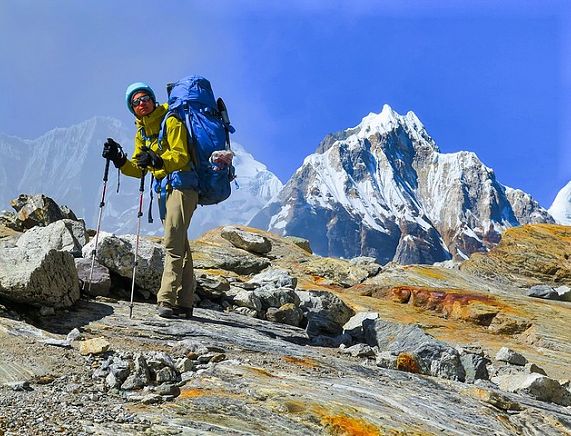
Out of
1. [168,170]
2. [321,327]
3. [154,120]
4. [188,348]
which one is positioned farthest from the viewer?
[321,327]

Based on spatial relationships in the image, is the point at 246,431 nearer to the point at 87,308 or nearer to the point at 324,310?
the point at 87,308

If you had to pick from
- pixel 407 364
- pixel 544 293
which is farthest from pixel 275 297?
pixel 544 293

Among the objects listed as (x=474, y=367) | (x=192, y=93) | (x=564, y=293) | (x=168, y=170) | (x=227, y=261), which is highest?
(x=192, y=93)

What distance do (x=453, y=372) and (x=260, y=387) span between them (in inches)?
190

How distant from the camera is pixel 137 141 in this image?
13.6m

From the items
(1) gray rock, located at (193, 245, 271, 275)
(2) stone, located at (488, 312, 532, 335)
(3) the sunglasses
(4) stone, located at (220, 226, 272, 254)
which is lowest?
(2) stone, located at (488, 312, 532, 335)

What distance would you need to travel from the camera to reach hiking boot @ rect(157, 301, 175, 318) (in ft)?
40.2

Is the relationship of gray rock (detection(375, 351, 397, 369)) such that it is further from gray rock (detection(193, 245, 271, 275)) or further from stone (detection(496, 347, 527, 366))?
gray rock (detection(193, 245, 271, 275))

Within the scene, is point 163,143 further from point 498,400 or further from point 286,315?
point 498,400

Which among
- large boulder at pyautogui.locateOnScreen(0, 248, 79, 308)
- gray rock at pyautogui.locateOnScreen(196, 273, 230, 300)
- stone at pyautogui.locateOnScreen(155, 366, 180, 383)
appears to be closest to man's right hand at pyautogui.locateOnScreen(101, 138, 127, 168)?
large boulder at pyautogui.locateOnScreen(0, 248, 79, 308)

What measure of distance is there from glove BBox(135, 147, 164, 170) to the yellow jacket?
103 mm

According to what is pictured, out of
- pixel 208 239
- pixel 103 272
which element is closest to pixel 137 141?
pixel 103 272

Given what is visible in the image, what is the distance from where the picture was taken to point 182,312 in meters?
12.8

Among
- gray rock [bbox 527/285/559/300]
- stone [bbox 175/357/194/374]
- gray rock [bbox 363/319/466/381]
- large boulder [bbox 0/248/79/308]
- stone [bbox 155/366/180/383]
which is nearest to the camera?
stone [bbox 155/366/180/383]
